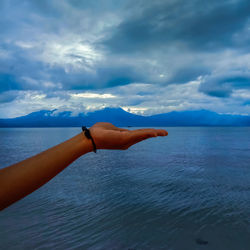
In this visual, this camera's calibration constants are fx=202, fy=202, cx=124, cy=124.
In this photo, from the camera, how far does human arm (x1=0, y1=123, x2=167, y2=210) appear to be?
56.4 inches

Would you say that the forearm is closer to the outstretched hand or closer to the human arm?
the human arm

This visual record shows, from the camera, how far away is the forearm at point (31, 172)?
1.42 m

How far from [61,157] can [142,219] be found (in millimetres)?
7568

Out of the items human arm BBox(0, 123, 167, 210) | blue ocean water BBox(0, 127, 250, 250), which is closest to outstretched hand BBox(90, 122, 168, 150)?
human arm BBox(0, 123, 167, 210)

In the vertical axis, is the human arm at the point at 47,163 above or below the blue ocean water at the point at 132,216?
above

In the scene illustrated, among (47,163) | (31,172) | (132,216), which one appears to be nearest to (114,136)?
(47,163)

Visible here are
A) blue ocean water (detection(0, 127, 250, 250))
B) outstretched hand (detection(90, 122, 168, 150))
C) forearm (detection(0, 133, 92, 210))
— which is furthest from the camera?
blue ocean water (detection(0, 127, 250, 250))

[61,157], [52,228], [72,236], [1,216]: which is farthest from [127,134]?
[1,216]

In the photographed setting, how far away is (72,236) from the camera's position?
6.99 metres

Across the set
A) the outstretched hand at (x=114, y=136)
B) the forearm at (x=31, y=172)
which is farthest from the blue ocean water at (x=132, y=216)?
the forearm at (x=31, y=172)

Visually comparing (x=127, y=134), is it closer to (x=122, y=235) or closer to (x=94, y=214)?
(x=122, y=235)

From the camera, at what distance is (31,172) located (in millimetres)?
1501

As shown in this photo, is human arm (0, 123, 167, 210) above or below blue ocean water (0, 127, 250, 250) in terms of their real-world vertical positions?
above

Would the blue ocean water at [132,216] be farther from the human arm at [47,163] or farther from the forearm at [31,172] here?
the forearm at [31,172]
